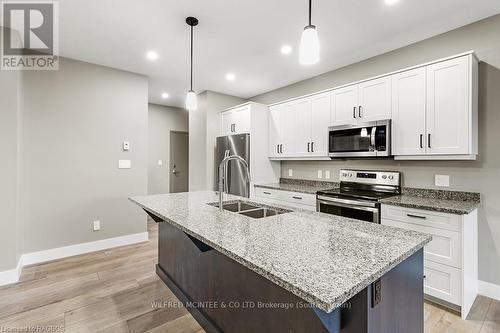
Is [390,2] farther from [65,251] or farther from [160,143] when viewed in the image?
[160,143]

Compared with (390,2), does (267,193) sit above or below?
below

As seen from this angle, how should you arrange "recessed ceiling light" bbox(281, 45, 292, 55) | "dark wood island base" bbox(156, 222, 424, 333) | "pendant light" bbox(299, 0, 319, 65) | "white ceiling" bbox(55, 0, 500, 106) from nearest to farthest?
"dark wood island base" bbox(156, 222, 424, 333) → "pendant light" bbox(299, 0, 319, 65) → "white ceiling" bbox(55, 0, 500, 106) → "recessed ceiling light" bbox(281, 45, 292, 55)

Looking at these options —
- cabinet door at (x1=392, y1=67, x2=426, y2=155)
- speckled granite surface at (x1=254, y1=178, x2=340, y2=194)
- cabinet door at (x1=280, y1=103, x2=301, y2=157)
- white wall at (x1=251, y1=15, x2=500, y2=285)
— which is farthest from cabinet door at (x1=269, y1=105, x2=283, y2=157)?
white wall at (x1=251, y1=15, x2=500, y2=285)

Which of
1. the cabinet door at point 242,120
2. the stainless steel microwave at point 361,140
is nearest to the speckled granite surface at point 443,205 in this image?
the stainless steel microwave at point 361,140

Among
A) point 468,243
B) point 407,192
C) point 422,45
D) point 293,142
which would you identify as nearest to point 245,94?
point 293,142

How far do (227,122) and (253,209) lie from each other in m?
2.69

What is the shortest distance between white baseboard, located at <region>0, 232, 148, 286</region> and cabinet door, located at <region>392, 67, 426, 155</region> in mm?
3801

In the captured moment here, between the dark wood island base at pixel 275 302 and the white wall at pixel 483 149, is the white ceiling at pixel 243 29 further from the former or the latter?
the dark wood island base at pixel 275 302

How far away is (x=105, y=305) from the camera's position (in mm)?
2170

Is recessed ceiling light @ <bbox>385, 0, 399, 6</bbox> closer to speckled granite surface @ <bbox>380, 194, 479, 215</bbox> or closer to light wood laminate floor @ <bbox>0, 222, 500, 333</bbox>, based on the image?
speckled granite surface @ <bbox>380, 194, 479, 215</bbox>

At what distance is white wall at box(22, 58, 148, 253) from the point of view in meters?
3.05

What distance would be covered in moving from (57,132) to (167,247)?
2.20 meters

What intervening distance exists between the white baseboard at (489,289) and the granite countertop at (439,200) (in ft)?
2.51

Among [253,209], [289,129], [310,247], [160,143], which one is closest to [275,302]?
[310,247]
